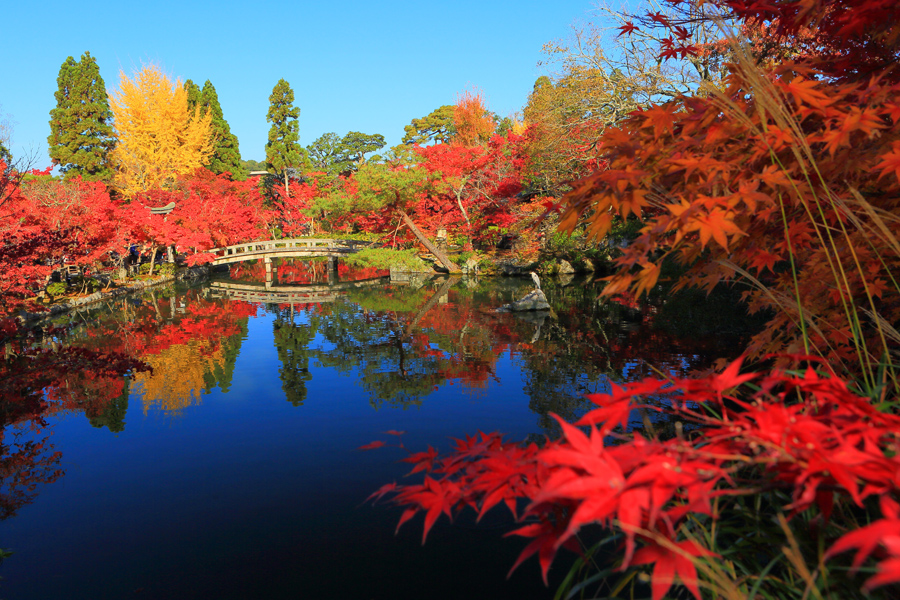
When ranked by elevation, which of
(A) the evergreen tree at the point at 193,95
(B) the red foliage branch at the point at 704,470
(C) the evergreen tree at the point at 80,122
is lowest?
(B) the red foliage branch at the point at 704,470

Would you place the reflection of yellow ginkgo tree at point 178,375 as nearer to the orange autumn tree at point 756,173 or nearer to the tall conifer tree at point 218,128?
the orange autumn tree at point 756,173

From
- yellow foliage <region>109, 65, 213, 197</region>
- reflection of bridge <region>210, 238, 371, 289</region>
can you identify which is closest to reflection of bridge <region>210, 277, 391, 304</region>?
reflection of bridge <region>210, 238, 371, 289</region>

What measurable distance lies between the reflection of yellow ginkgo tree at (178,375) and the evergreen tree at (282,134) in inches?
1015

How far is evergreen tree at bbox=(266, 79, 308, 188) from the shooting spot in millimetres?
34188

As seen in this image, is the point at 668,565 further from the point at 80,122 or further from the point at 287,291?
the point at 80,122

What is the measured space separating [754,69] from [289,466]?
494 cm

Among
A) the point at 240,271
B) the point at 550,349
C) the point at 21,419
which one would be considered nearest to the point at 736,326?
the point at 550,349

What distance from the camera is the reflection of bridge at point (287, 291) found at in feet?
54.2

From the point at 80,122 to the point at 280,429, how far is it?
2722cm

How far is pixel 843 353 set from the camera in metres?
2.59

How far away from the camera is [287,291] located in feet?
58.8

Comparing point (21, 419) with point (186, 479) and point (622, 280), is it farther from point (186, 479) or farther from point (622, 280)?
point (622, 280)

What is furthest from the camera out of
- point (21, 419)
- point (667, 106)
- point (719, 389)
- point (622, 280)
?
point (21, 419)

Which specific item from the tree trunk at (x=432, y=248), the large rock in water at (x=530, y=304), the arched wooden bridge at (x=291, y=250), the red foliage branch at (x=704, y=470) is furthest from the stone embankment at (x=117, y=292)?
the red foliage branch at (x=704, y=470)
